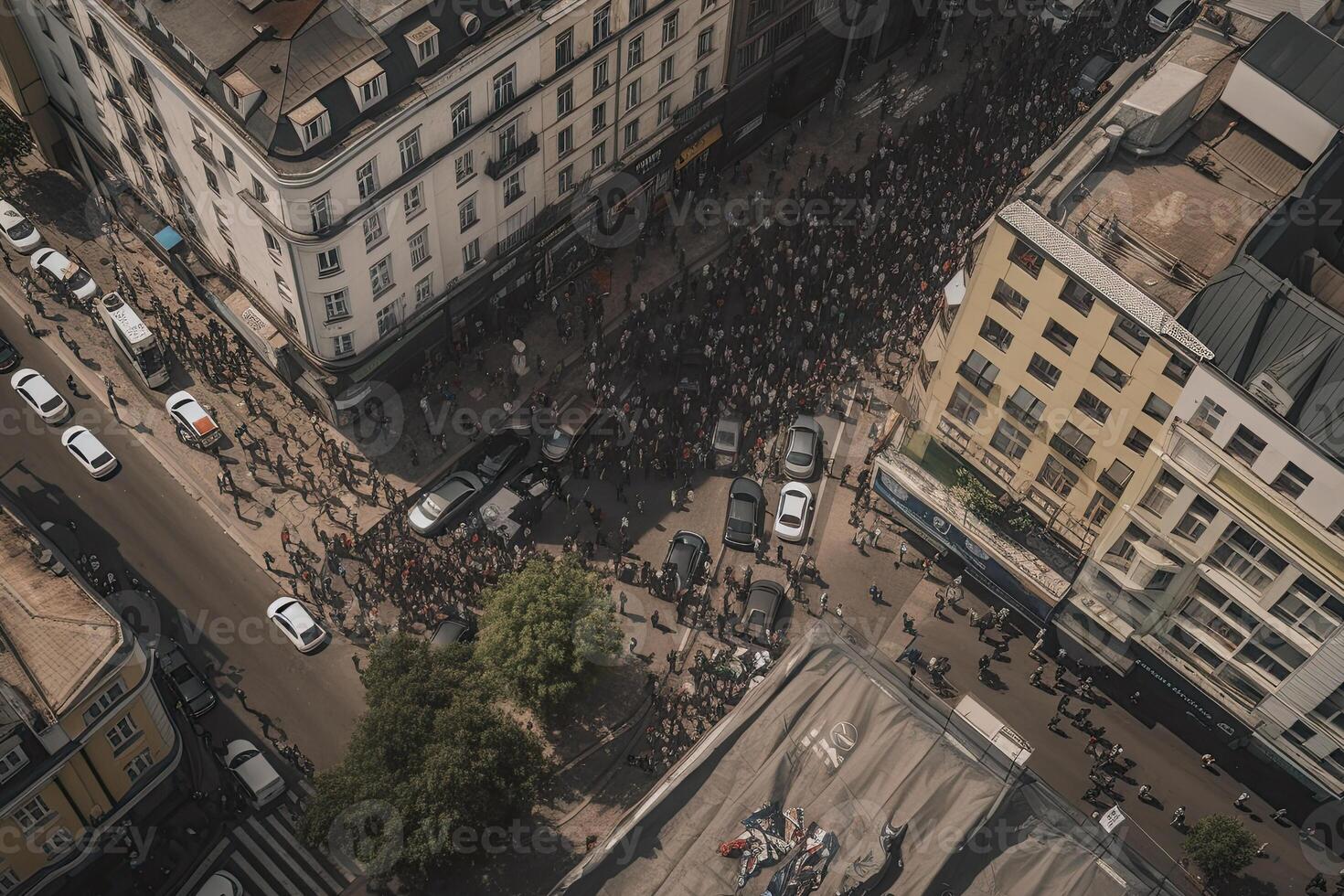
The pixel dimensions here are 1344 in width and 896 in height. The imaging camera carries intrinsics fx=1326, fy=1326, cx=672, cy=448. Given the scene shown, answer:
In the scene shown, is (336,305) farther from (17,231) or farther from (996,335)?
(996,335)

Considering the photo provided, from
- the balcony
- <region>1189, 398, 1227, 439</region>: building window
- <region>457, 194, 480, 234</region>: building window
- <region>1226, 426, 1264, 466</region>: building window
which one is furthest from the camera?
<region>457, 194, 480, 234</region>: building window

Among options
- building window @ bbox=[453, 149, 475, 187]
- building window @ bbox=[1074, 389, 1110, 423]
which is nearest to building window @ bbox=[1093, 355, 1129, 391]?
building window @ bbox=[1074, 389, 1110, 423]

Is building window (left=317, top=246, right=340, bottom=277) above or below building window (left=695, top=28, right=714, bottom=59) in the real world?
below

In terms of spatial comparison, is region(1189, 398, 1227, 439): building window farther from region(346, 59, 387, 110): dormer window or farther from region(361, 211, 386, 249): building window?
region(346, 59, 387, 110): dormer window

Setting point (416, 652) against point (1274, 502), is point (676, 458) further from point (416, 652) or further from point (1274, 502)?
point (1274, 502)

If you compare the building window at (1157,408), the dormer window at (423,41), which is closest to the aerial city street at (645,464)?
the building window at (1157,408)
